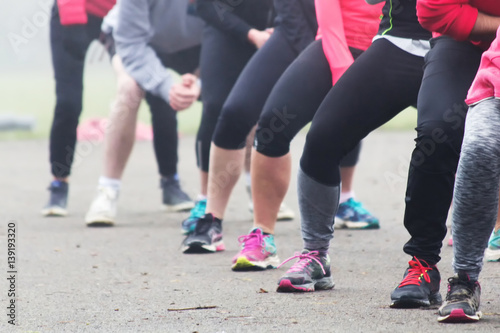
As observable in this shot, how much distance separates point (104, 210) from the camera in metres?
6.62

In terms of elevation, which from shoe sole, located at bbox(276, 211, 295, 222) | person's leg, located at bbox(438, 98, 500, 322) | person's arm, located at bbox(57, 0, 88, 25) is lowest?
shoe sole, located at bbox(276, 211, 295, 222)

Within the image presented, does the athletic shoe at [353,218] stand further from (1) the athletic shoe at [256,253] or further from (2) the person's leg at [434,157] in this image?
(2) the person's leg at [434,157]

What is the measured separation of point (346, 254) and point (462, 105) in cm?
190

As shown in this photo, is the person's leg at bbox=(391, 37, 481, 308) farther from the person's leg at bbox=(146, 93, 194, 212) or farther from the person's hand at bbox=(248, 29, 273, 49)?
the person's leg at bbox=(146, 93, 194, 212)

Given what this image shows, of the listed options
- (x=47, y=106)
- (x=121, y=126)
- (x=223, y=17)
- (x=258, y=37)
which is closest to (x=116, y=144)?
(x=121, y=126)

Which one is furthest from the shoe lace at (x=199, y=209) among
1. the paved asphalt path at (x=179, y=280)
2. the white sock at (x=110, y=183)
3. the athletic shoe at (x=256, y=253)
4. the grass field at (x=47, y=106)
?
the grass field at (x=47, y=106)

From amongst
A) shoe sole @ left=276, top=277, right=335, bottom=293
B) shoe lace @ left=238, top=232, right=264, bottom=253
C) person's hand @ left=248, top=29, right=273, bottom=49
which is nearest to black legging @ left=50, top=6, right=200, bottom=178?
person's hand @ left=248, top=29, right=273, bottom=49

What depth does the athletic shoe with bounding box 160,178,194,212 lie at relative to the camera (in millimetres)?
7344

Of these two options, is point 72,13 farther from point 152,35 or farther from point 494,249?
point 494,249

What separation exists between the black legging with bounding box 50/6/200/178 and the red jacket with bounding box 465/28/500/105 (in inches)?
146

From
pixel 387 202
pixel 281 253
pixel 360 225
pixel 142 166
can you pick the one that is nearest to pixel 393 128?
pixel 142 166

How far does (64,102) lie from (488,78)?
435 cm

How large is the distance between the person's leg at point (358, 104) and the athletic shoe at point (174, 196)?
→ 3363 mm

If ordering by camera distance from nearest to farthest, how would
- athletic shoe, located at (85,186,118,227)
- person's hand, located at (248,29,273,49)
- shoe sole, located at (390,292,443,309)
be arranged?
shoe sole, located at (390,292,443,309)
person's hand, located at (248,29,273,49)
athletic shoe, located at (85,186,118,227)
